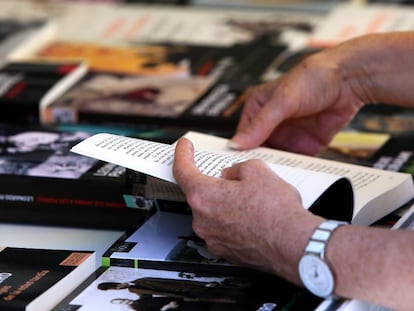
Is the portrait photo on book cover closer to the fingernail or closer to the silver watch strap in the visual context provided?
the fingernail

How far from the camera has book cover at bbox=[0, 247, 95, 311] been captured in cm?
112

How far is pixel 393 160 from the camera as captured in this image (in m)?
1.59

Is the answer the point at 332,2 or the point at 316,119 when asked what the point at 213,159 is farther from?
the point at 332,2

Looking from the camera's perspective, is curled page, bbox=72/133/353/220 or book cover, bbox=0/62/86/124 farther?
book cover, bbox=0/62/86/124

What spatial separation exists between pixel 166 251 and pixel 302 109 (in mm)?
427

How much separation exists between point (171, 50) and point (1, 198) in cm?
86

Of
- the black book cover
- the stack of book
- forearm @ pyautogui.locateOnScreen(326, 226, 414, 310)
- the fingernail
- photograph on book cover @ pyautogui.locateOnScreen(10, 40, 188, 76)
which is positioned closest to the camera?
forearm @ pyautogui.locateOnScreen(326, 226, 414, 310)

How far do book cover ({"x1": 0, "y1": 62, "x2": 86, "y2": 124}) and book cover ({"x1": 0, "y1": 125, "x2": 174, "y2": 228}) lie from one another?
36 cm

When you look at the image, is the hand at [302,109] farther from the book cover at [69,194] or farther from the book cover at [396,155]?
the book cover at [69,194]

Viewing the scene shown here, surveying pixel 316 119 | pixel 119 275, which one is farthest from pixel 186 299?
pixel 316 119

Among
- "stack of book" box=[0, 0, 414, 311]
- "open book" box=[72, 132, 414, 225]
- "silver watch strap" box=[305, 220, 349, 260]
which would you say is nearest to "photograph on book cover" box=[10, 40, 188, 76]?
"stack of book" box=[0, 0, 414, 311]

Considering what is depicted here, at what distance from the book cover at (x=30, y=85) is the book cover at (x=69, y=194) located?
0.36m

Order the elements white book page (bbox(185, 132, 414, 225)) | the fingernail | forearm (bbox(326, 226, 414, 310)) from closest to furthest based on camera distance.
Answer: forearm (bbox(326, 226, 414, 310)) → white book page (bbox(185, 132, 414, 225)) → the fingernail

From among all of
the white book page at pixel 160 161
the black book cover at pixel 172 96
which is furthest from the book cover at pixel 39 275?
the black book cover at pixel 172 96
